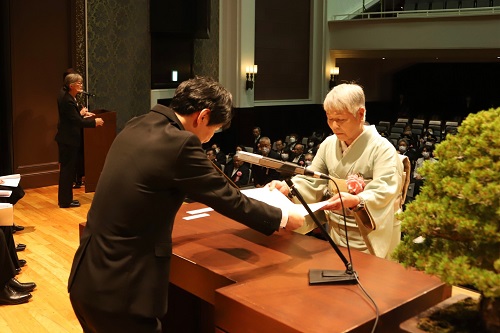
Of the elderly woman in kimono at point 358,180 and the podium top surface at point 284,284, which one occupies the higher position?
the elderly woman in kimono at point 358,180

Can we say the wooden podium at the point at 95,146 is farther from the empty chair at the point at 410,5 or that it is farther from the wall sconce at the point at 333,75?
the empty chair at the point at 410,5

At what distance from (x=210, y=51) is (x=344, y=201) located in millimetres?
9218

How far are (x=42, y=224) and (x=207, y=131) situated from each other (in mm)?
4757

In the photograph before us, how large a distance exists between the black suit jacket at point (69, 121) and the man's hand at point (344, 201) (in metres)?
5.07

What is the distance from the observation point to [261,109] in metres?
12.7

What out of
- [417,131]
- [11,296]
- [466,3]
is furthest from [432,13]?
[11,296]

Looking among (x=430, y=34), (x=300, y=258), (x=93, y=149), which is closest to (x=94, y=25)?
(x=93, y=149)

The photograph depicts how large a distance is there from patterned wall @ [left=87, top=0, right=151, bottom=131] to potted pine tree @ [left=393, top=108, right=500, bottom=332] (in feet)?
26.2

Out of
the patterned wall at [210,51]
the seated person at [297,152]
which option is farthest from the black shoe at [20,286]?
the patterned wall at [210,51]

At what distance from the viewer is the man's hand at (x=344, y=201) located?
265 cm

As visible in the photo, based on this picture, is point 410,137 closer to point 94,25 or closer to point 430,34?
point 430,34

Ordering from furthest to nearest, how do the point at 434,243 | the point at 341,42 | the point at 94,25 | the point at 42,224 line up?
the point at 341,42 < the point at 94,25 < the point at 42,224 < the point at 434,243

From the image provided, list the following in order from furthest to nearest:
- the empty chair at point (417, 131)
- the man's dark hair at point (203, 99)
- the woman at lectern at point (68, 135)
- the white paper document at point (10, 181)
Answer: the empty chair at point (417, 131), the woman at lectern at point (68, 135), the white paper document at point (10, 181), the man's dark hair at point (203, 99)

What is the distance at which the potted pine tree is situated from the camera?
151 centimetres
